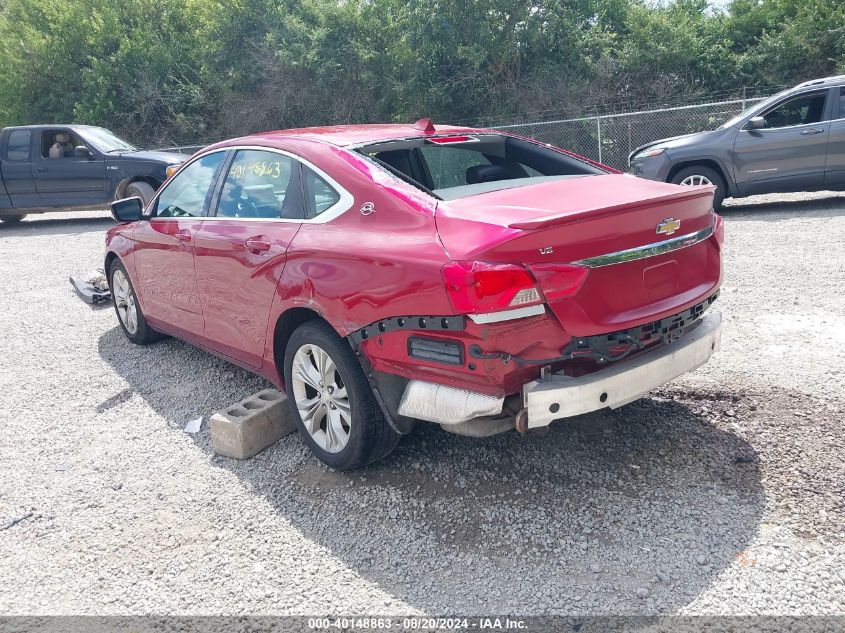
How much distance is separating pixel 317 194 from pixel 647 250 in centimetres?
172

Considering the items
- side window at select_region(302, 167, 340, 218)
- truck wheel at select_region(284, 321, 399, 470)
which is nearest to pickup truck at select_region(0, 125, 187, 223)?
side window at select_region(302, 167, 340, 218)

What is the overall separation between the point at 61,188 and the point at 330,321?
12.2 m

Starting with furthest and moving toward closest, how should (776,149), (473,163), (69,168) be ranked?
(69,168), (776,149), (473,163)

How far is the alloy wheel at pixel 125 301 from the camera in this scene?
610cm

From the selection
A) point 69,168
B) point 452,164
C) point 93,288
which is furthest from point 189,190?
point 69,168

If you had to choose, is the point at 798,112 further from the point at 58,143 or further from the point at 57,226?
the point at 57,226

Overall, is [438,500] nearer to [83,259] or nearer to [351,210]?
[351,210]

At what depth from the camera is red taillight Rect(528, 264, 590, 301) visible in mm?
2943

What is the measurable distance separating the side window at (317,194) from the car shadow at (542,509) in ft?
4.52

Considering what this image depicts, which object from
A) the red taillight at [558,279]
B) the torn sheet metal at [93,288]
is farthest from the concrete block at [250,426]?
the torn sheet metal at [93,288]

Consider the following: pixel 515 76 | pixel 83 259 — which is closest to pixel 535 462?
pixel 83 259

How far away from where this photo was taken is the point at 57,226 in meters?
14.9

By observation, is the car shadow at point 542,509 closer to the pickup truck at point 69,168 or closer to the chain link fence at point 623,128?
the pickup truck at point 69,168

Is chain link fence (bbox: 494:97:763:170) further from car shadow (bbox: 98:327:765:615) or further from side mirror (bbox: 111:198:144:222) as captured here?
car shadow (bbox: 98:327:765:615)
